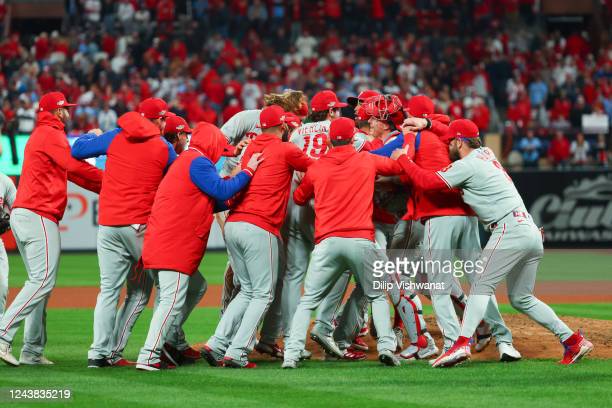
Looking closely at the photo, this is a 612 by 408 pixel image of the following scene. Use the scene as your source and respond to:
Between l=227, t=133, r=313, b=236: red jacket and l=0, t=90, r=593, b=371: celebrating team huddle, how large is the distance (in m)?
0.01

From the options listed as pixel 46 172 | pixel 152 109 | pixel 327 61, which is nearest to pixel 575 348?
pixel 152 109

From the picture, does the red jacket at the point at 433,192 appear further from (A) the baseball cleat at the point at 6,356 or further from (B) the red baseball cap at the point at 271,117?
(A) the baseball cleat at the point at 6,356

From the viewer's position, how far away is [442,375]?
8859 millimetres

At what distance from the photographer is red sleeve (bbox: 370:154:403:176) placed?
9531mm

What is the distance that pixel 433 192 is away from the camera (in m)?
9.70

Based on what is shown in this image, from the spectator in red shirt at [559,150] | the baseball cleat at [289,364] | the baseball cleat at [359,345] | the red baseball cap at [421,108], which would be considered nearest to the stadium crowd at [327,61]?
the spectator in red shirt at [559,150]

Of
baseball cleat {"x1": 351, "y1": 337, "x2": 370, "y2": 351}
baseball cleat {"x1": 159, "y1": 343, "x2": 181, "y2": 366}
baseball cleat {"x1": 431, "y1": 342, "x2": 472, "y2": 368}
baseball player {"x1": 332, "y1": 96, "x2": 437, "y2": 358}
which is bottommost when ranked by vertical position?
baseball cleat {"x1": 351, "y1": 337, "x2": 370, "y2": 351}

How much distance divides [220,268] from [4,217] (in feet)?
30.7

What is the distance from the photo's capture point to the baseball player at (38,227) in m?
9.48

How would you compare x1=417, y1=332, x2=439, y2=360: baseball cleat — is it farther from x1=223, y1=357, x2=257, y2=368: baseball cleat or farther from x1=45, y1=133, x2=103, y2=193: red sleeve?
x1=45, y1=133, x2=103, y2=193: red sleeve

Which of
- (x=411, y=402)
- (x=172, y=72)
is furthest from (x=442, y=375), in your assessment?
(x=172, y=72)

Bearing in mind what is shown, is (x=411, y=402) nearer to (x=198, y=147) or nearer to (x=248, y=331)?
(x=248, y=331)

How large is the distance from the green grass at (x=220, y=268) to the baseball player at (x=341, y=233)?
847 centimetres

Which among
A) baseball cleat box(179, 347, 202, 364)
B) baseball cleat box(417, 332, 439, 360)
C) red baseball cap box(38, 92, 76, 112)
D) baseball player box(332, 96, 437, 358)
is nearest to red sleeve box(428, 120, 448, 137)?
baseball player box(332, 96, 437, 358)
